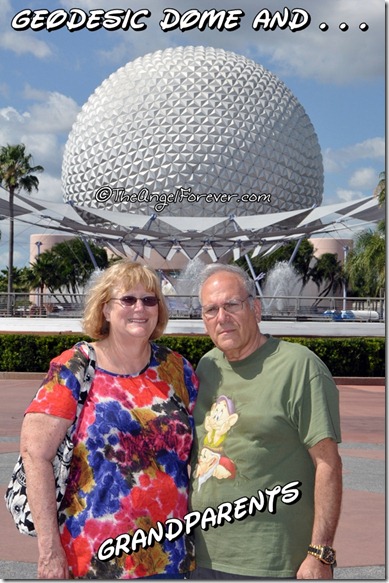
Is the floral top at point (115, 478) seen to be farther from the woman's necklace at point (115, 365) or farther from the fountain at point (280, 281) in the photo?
the fountain at point (280, 281)

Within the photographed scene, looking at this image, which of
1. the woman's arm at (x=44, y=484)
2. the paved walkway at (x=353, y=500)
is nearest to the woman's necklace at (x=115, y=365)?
the woman's arm at (x=44, y=484)

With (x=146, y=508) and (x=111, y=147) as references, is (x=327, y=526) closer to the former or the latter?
(x=146, y=508)

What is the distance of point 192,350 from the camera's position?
62.1 feet

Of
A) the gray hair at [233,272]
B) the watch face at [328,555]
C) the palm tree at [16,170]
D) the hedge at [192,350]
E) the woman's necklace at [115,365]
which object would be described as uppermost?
the palm tree at [16,170]

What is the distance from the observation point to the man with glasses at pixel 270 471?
295cm

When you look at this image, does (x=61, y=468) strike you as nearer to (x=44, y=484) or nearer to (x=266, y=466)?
(x=44, y=484)

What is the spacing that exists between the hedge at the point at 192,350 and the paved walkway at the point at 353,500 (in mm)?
4589

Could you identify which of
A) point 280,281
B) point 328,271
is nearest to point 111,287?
point 280,281

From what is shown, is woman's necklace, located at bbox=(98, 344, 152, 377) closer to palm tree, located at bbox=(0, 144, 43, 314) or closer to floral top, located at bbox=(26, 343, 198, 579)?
floral top, located at bbox=(26, 343, 198, 579)

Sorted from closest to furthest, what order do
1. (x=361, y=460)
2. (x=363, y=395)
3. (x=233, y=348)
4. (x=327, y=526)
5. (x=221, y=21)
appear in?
(x=327, y=526) → (x=233, y=348) → (x=221, y=21) → (x=361, y=460) → (x=363, y=395)

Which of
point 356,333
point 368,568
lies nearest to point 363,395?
point 356,333

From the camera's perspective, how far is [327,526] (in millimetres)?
2936

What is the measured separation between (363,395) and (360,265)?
14.4 meters

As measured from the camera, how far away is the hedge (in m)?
18.7
